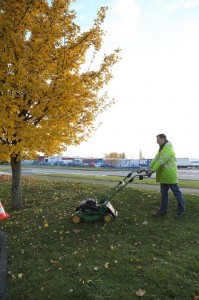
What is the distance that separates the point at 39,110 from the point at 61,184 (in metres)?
5.46

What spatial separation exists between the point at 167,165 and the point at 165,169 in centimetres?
11

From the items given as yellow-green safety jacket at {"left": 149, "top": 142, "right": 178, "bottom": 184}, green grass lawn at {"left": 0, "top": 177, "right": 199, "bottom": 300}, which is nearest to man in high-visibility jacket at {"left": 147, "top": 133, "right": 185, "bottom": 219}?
yellow-green safety jacket at {"left": 149, "top": 142, "right": 178, "bottom": 184}

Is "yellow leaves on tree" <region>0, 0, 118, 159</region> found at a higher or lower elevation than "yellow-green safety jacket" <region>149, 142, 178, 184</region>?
higher

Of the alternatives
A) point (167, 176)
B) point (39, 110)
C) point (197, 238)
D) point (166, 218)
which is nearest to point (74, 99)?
point (39, 110)

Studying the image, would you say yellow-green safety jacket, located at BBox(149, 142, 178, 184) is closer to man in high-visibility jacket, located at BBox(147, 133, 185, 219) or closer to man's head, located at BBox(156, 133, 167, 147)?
man in high-visibility jacket, located at BBox(147, 133, 185, 219)

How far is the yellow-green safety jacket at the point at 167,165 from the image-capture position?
7.10m

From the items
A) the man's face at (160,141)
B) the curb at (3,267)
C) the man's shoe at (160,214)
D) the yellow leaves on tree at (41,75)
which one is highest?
the yellow leaves on tree at (41,75)

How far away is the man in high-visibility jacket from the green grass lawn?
0.29 meters

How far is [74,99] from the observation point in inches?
305

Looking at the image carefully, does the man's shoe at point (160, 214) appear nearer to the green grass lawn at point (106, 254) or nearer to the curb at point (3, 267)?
the green grass lawn at point (106, 254)

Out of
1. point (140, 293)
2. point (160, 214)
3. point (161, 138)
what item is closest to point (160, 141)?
point (161, 138)

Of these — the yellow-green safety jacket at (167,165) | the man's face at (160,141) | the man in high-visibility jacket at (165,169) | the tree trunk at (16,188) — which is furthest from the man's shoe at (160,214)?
the tree trunk at (16,188)

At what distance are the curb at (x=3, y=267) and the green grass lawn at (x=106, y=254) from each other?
0.31ft

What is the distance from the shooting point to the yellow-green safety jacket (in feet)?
23.3
